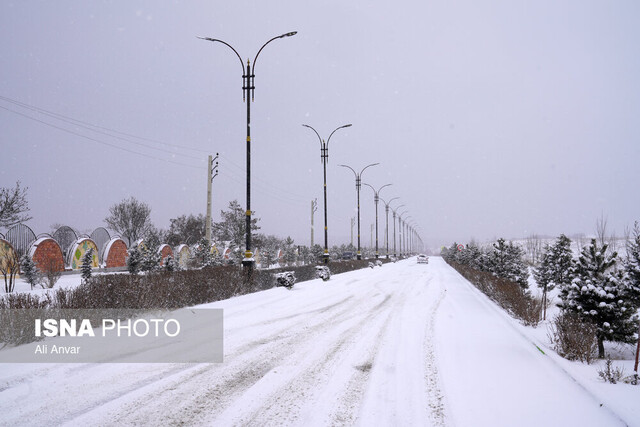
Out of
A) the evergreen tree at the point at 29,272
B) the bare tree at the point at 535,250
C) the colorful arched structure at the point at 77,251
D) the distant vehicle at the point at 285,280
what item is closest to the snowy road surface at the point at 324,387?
the distant vehicle at the point at 285,280

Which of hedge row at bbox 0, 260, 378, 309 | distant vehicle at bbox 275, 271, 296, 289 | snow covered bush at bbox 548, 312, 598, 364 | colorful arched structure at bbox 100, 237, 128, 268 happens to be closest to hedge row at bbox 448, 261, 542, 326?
snow covered bush at bbox 548, 312, 598, 364

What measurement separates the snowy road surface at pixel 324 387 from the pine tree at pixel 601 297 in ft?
4.38

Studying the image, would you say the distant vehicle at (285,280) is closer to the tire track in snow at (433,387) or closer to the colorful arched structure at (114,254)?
the tire track in snow at (433,387)

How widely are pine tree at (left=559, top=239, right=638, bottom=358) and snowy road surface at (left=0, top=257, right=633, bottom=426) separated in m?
1.34

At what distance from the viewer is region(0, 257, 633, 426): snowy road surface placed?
4.13 metres

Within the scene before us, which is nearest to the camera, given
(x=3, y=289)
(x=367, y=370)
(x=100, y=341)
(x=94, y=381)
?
(x=94, y=381)

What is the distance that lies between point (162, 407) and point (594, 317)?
8006 mm

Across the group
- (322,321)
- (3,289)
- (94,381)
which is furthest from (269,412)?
(3,289)

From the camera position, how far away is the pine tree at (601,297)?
741 cm

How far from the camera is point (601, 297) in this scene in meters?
7.55

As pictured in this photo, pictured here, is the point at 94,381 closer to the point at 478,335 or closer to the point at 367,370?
the point at 367,370

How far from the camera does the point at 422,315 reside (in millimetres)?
10945

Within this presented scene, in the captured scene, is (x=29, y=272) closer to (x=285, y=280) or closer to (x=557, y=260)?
(x=285, y=280)

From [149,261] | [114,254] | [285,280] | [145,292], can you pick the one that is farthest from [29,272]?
[145,292]
